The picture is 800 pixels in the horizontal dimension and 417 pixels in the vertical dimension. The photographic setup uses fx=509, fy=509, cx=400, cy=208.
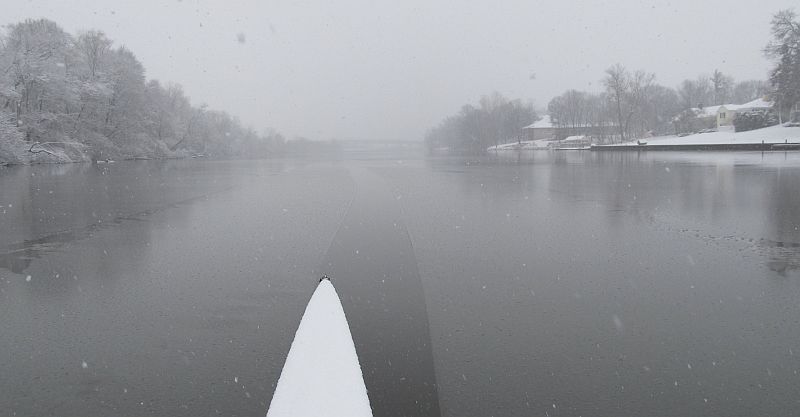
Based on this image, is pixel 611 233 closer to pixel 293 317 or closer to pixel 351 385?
pixel 293 317

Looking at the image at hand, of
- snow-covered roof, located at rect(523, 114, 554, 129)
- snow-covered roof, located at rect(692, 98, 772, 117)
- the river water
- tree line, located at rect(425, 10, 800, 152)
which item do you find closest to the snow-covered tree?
tree line, located at rect(425, 10, 800, 152)

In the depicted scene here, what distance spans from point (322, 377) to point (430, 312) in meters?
2.00

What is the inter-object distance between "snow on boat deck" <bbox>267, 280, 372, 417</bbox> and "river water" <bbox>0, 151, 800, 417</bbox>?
0.30 meters

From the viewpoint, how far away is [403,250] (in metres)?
7.74

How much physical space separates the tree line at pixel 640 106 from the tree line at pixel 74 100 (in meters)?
74.5

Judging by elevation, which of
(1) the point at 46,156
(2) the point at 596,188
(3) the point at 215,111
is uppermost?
(3) the point at 215,111

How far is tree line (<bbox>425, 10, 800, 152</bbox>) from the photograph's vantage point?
63344 mm

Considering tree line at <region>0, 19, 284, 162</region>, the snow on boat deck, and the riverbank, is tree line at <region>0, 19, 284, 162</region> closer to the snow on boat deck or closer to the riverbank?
the snow on boat deck

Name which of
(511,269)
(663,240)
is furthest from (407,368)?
(663,240)

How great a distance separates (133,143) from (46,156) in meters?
18.6

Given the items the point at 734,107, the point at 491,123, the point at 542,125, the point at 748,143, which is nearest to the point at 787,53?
the point at 748,143

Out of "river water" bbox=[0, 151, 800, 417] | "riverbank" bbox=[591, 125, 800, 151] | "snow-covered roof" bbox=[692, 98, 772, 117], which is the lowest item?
"riverbank" bbox=[591, 125, 800, 151]

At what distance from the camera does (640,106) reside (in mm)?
99938

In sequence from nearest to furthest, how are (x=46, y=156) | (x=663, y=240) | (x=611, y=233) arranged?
(x=663, y=240) → (x=611, y=233) → (x=46, y=156)
